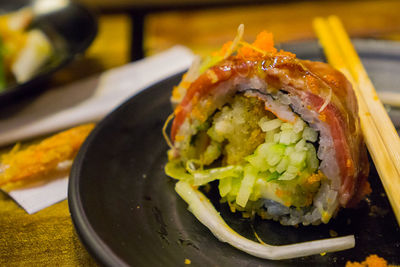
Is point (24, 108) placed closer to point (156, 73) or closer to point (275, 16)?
point (156, 73)

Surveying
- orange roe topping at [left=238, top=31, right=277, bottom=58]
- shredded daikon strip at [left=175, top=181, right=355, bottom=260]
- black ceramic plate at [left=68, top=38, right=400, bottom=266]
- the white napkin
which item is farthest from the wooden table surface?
orange roe topping at [left=238, top=31, right=277, bottom=58]

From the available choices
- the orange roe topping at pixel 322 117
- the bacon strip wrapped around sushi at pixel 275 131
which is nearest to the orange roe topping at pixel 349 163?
the bacon strip wrapped around sushi at pixel 275 131

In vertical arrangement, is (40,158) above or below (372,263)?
below

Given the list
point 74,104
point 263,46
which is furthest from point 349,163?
point 74,104

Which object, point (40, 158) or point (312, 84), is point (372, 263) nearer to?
point (312, 84)

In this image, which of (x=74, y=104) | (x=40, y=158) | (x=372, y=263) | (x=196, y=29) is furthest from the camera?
(x=196, y=29)

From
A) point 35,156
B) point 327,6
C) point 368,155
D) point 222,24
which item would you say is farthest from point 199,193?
point 327,6

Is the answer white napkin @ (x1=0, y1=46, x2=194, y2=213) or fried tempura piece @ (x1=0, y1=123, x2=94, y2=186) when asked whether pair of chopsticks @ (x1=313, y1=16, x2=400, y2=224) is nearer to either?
white napkin @ (x1=0, y1=46, x2=194, y2=213)
